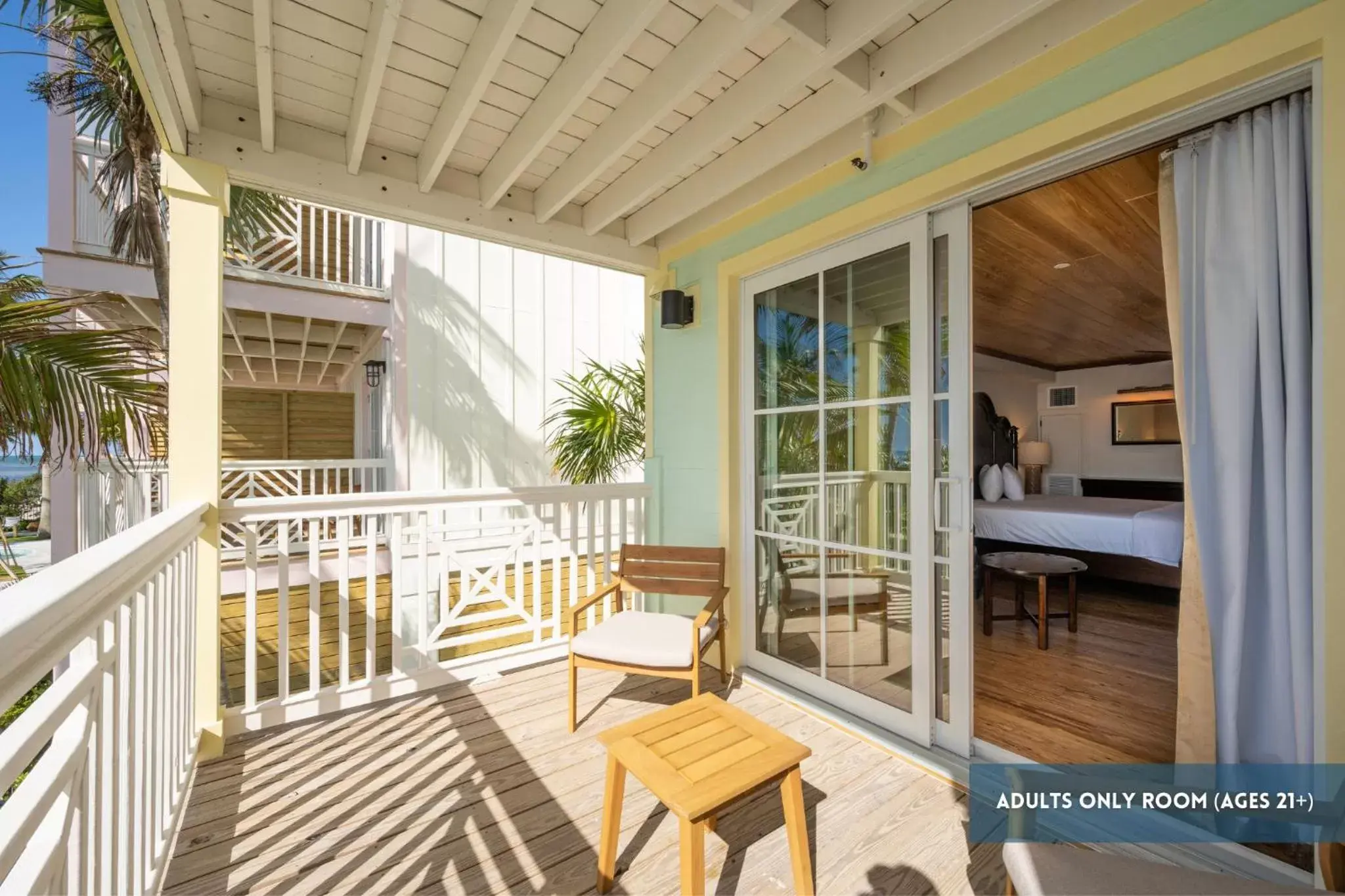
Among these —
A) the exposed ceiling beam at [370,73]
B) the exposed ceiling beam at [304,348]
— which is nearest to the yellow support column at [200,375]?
the exposed ceiling beam at [370,73]

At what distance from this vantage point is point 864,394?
2.52m

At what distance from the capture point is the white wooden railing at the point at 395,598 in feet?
8.62

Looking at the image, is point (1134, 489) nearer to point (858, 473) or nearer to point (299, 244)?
point (858, 473)

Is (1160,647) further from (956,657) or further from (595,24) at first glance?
(595,24)

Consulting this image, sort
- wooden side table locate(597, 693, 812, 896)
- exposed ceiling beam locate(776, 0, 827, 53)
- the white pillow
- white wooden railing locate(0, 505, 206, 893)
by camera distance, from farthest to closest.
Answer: the white pillow, exposed ceiling beam locate(776, 0, 827, 53), wooden side table locate(597, 693, 812, 896), white wooden railing locate(0, 505, 206, 893)

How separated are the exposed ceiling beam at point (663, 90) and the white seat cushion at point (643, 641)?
7.25ft

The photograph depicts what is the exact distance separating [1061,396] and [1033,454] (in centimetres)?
120

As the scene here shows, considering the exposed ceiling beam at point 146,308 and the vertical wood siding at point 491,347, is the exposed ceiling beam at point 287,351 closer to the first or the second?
the exposed ceiling beam at point 146,308

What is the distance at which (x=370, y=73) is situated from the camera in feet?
6.51

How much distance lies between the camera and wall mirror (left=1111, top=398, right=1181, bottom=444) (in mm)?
6105

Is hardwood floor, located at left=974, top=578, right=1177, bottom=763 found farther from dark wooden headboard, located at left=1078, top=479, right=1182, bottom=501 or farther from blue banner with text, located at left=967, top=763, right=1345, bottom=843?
dark wooden headboard, located at left=1078, top=479, right=1182, bottom=501

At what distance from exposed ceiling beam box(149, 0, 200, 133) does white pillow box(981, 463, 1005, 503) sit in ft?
18.6

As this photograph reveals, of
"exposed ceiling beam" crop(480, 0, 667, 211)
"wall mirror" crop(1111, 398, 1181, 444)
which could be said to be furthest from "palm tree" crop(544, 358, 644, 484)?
"wall mirror" crop(1111, 398, 1181, 444)

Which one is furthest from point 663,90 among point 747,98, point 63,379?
point 63,379
